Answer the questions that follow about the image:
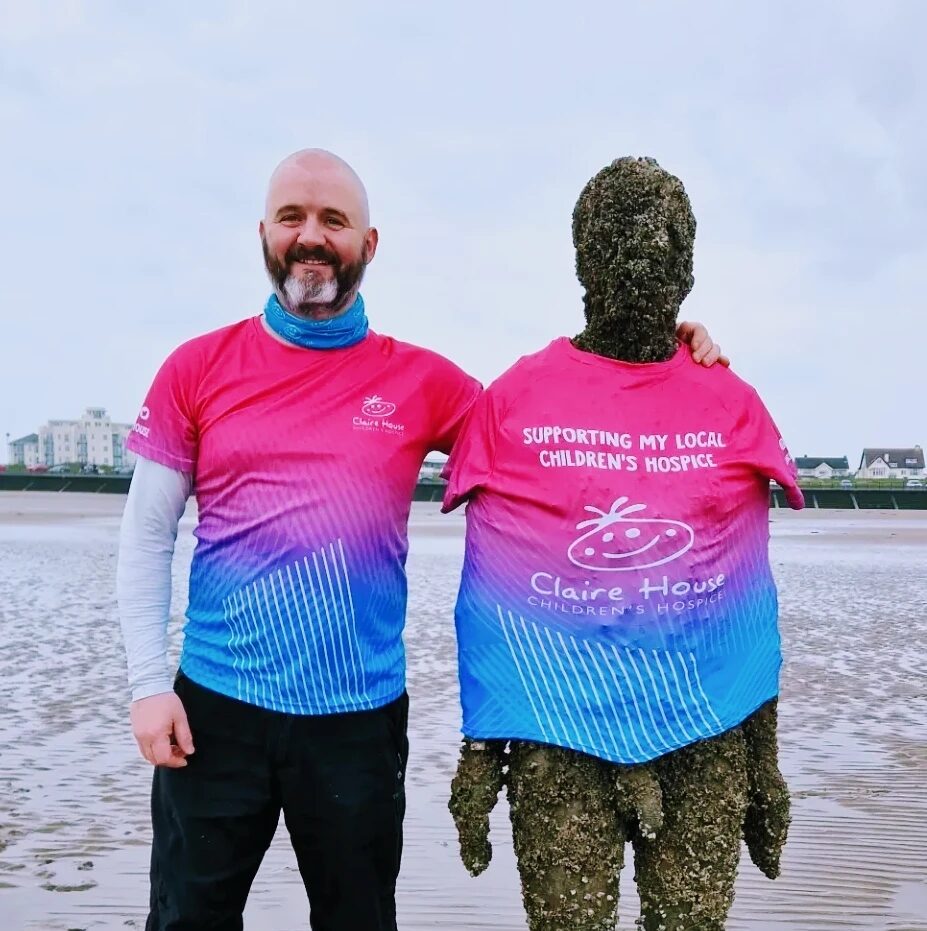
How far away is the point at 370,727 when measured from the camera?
9.21 feet

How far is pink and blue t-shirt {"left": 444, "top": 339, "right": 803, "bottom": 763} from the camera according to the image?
2609 millimetres

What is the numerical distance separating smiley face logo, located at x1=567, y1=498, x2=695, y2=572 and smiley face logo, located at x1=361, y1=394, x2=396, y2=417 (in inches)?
23.3

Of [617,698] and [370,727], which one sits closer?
[617,698]

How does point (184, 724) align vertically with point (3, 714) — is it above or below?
above

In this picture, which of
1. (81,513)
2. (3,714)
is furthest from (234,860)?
(81,513)

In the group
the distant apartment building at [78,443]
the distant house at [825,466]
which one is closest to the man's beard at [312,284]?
the distant house at [825,466]

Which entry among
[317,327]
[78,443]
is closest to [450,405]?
[317,327]

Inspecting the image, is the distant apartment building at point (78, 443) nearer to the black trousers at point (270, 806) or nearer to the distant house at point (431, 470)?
the distant house at point (431, 470)

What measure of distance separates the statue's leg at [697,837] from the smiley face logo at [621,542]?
0.44 meters

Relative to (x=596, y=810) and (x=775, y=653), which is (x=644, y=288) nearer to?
(x=775, y=653)

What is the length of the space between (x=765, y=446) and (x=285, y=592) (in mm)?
1199

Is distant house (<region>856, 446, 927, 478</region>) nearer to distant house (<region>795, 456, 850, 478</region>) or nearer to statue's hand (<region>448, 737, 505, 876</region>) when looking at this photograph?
distant house (<region>795, 456, 850, 478</region>)

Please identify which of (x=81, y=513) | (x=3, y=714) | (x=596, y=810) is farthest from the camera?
(x=81, y=513)

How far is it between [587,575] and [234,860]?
1.09 meters
